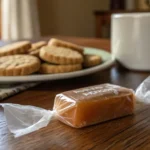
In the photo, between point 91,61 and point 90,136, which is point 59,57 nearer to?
point 91,61

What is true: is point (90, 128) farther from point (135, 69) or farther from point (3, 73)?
point (135, 69)

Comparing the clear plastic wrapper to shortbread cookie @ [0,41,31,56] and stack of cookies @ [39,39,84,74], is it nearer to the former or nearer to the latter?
stack of cookies @ [39,39,84,74]

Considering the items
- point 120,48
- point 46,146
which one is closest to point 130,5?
point 120,48

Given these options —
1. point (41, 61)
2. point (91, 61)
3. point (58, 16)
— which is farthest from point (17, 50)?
point (58, 16)

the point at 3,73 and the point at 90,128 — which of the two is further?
the point at 3,73

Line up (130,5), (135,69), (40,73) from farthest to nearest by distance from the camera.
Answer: (130,5) → (135,69) → (40,73)

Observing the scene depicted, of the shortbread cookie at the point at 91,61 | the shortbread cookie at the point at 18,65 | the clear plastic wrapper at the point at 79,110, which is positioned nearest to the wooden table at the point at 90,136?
the clear plastic wrapper at the point at 79,110
